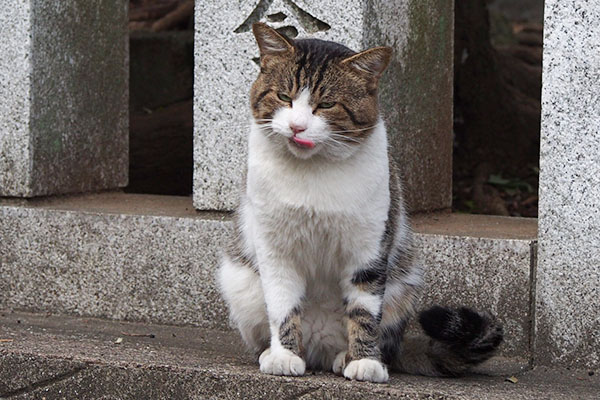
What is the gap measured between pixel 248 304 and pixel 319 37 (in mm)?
1216

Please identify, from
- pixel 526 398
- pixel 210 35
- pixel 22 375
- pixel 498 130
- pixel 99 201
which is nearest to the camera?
pixel 526 398

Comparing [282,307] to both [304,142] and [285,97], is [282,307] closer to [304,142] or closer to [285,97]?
[304,142]

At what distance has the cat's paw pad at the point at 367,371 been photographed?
134 inches

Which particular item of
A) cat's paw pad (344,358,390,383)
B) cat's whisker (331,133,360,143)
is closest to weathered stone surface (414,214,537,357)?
cat's paw pad (344,358,390,383)

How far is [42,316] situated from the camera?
4.87 meters

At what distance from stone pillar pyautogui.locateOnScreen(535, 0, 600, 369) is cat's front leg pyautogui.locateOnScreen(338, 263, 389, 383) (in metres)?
0.80

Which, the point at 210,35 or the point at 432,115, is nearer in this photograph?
the point at 210,35

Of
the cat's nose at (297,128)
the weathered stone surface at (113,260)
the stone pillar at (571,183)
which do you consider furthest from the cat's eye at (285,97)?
the weathered stone surface at (113,260)

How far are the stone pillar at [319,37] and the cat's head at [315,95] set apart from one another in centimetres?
78

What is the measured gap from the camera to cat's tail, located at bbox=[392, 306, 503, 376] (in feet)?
11.6

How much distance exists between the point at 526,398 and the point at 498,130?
159 inches

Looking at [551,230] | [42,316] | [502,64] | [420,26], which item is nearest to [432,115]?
[420,26]

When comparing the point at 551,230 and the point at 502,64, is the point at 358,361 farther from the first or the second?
the point at 502,64

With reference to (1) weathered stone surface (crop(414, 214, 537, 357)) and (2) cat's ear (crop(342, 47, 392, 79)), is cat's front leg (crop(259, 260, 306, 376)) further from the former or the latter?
(1) weathered stone surface (crop(414, 214, 537, 357))
